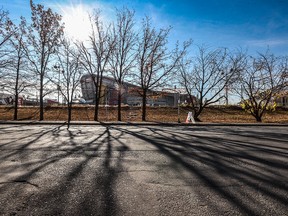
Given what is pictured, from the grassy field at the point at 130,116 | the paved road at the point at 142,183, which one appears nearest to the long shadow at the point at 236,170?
the paved road at the point at 142,183

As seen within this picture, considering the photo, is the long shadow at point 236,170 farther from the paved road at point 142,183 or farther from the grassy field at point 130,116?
the grassy field at point 130,116

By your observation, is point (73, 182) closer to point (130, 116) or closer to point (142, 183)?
point (142, 183)

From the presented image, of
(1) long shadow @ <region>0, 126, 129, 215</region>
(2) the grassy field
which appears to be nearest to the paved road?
(1) long shadow @ <region>0, 126, 129, 215</region>

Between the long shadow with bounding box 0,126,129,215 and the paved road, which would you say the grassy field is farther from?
the paved road

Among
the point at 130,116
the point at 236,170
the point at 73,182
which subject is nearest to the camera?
the point at 73,182

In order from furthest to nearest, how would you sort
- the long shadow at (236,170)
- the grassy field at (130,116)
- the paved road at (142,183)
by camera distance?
the grassy field at (130,116) → the long shadow at (236,170) → the paved road at (142,183)

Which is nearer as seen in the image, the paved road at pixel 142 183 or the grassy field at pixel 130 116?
the paved road at pixel 142 183

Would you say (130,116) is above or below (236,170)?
above

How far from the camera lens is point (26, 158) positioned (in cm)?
521

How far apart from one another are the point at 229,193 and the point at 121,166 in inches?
91.6

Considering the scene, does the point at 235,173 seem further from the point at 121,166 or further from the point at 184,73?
the point at 184,73

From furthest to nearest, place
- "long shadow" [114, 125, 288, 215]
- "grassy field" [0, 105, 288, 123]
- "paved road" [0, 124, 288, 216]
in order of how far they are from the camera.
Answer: "grassy field" [0, 105, 288, 123], "long shadow" [114, 125, 288, 215], "paved road" [0, 124, 288, 216]

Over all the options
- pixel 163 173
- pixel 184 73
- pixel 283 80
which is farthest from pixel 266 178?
pixel 283 80

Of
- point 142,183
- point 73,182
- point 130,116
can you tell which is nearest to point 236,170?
point 142,183
